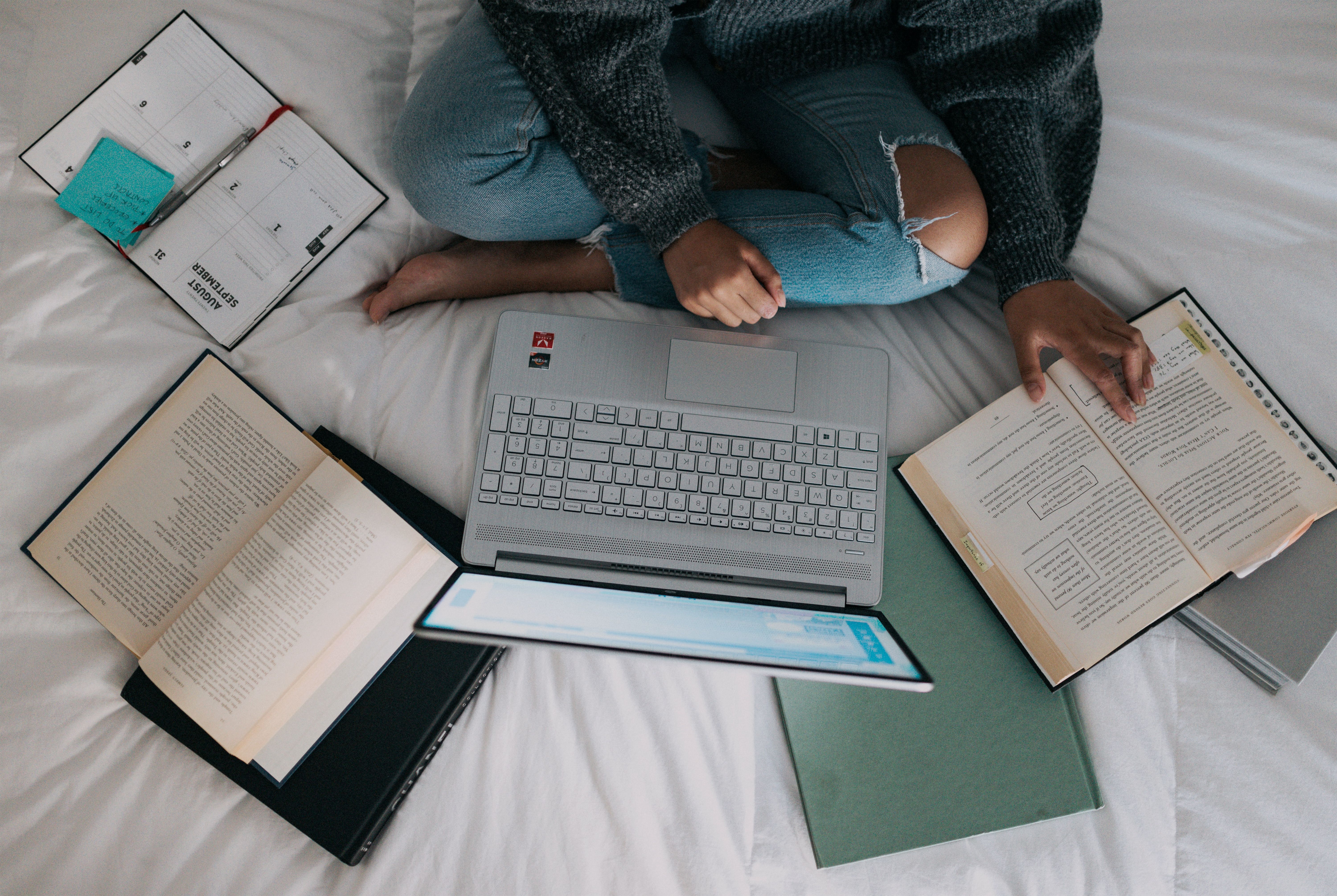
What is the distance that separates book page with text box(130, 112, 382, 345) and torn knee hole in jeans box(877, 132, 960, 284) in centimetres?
60

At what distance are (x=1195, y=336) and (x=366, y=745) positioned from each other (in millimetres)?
953

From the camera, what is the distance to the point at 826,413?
2.47 ft

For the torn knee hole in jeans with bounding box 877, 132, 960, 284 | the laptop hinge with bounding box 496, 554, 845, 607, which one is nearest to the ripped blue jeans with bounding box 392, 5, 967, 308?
the torn knee hole in jeans with bounding box 877, 132, 960, 284

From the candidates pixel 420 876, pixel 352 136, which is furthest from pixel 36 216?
pixel 420 876

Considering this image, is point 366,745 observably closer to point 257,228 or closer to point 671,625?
point 671,625

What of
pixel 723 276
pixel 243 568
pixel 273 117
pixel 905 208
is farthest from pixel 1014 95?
pixel 243 568

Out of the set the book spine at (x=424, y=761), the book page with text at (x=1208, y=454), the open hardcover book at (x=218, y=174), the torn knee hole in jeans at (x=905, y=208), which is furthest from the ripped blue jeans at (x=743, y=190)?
the book spine at (x=424, y=761)

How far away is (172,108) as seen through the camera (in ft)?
2.76

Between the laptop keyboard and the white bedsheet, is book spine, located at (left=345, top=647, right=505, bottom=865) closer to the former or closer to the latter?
the white bedsheet

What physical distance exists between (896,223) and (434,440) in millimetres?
556

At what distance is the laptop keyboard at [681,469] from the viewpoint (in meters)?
0.73

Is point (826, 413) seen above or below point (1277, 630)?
above

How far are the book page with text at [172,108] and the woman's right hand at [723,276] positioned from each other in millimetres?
547

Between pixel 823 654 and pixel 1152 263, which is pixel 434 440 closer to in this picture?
pixel 823 654
